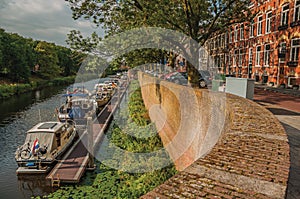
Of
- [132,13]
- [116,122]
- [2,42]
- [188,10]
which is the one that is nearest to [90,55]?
[132,13]

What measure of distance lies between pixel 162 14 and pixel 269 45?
19046 mm

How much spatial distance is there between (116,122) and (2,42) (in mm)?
35228

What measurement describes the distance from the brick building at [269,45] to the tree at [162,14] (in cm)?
313

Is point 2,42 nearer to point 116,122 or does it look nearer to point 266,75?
point 116,122

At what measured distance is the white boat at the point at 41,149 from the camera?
1303 cm

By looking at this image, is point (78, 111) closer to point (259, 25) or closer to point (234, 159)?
point (234, 159)

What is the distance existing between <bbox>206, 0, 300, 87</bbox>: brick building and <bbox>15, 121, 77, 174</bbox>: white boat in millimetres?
14738

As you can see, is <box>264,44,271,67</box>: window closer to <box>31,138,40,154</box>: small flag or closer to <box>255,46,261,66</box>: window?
<box>255,46,261,66</box>: window

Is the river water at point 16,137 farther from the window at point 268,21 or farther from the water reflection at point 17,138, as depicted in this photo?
the window at point 268,21

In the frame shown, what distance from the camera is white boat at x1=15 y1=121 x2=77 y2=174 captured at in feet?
42.8

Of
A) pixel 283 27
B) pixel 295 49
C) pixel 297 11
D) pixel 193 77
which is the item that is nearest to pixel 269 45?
pixel 283 27

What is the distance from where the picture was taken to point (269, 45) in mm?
26203

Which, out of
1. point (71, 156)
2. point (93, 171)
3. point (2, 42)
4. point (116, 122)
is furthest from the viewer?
point (2, 42)

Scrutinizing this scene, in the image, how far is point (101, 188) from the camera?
1099 centimetres
